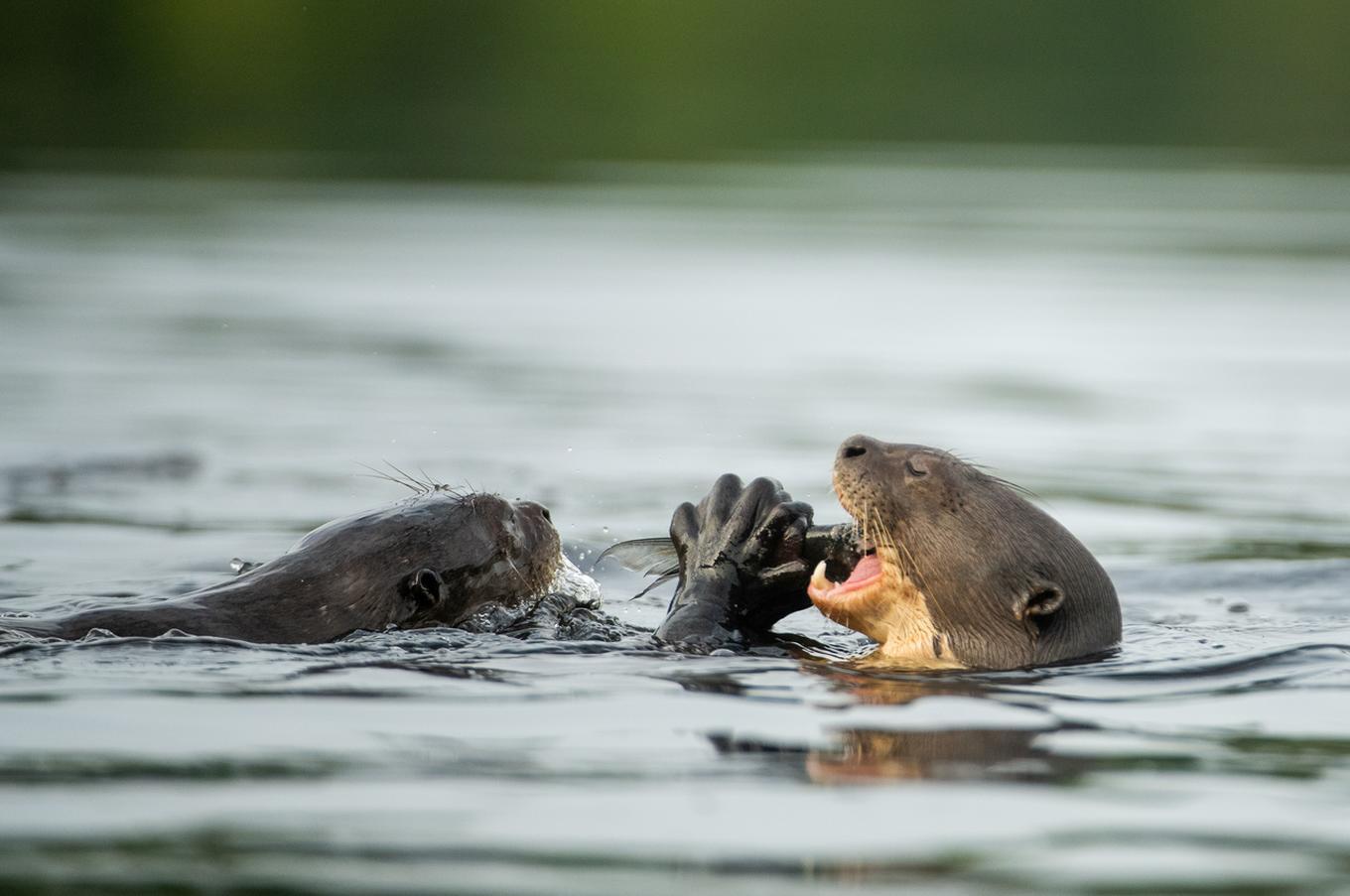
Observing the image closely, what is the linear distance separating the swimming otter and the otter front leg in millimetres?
549

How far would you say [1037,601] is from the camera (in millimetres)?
5629

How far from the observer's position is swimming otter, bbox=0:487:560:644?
5.63 meters

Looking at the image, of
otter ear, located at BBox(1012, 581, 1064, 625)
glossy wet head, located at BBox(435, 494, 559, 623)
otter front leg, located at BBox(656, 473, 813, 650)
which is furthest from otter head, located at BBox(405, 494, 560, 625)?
otter ear, located at BBox(1012, 581, 1064, 625)

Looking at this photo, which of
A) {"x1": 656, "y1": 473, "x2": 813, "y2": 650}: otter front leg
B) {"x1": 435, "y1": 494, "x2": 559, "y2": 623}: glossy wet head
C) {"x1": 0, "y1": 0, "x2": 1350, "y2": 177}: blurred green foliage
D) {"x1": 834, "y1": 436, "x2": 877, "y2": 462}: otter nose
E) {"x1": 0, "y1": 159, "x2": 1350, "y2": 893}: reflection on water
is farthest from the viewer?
{"x1": 0, "y1": 0, "x2": 1350, "y2": 177}: blurred green foliage

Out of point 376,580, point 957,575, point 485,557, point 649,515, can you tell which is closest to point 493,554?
point 485,557

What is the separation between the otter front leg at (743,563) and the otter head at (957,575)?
195 mm

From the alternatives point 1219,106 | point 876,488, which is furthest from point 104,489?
point 1219,106

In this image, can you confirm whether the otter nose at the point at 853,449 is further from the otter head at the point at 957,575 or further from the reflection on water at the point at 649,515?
the reflection on water at the point at 649,515

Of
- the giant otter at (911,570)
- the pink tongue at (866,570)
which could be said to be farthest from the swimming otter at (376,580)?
the pink tongue at (866,570)

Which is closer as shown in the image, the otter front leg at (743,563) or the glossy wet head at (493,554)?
the otter front leg at (743,563)

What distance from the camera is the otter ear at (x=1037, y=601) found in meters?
5.60

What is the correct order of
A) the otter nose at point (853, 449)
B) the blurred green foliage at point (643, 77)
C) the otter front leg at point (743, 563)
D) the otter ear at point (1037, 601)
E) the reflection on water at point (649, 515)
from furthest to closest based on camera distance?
1. the blurred green foliage at point (643, 77)
2. the otter front leg at point (743, 563)
3. the otter nose at point (853, 449)
4. the otter ear at point (1037, 601)
5. the reflection on water at point (649, 515)

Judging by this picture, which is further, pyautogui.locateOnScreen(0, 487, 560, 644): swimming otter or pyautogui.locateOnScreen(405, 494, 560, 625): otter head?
pyautogui.locateOnScreen(405, 494, 560, 625): otter head

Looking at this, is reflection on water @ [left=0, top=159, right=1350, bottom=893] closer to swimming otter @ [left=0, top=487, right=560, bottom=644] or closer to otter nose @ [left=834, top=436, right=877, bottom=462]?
swimming otter @ [left=0, top=487, right=560, bottom=644]
